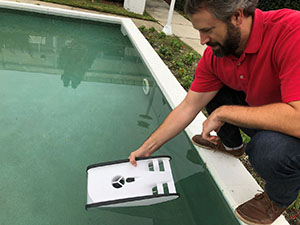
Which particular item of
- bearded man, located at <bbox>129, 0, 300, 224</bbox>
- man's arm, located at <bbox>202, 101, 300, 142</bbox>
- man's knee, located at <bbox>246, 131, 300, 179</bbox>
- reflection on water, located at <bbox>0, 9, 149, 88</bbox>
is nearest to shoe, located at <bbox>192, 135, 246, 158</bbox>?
bearded man, located at <bbox>129, 0, 300, 224</bbox>

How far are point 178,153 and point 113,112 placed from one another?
27.1 inches

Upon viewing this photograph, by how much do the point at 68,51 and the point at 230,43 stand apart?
2.57 meters

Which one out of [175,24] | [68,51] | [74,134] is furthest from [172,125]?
[175,24]

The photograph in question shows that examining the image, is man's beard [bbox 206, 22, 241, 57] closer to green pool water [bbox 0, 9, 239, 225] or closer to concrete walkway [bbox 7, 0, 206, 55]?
green pool water [bbox 0, 9, 239, 225]

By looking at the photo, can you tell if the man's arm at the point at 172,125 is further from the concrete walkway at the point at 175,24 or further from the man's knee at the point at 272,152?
the concrete walkway at the point at 175,24

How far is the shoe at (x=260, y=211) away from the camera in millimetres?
1345

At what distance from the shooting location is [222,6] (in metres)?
1.08

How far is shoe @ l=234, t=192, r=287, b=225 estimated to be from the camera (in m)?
1.34

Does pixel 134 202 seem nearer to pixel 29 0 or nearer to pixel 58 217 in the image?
pixel 58 217

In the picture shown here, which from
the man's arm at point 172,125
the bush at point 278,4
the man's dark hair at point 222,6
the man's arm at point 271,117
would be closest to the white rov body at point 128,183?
the man's arm at point 172,125

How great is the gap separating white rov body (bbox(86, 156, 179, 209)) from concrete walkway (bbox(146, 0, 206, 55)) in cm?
312

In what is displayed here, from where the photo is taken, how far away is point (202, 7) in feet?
3.63

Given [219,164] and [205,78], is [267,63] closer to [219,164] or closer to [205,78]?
[205,78]

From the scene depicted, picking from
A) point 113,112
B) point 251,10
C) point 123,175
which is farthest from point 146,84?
point 251,10
